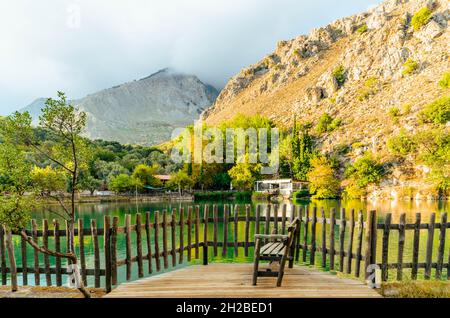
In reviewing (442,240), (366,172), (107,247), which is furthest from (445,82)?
(107,247)

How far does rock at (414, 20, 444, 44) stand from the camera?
118938mm

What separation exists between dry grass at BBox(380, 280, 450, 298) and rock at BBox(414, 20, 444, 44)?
5194 inches

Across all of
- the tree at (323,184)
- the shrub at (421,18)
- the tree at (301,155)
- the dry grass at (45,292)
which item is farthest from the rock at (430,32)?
the dry grass at (45,292)

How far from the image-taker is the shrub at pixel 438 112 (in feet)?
272

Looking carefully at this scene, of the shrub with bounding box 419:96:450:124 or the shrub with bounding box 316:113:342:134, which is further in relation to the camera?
the shrub with bounding box 316:113:342:134

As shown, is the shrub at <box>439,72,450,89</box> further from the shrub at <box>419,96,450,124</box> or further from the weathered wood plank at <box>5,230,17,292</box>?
the weathered wood plank at <box>5,230,17,292</box>

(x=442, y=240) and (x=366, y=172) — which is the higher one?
(x=442, y=240)

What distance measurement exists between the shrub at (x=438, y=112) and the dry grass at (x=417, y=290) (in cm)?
8679

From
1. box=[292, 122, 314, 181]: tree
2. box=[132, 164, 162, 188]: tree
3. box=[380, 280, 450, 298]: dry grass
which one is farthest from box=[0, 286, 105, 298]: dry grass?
box=[292, 122, 314, 181]: tree

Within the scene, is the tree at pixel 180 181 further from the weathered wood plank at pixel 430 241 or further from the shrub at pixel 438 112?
the weathered wood plank at pixel 430 241

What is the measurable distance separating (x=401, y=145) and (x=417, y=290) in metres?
78.0

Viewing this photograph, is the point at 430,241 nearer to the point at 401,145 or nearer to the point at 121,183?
the point at 121,183

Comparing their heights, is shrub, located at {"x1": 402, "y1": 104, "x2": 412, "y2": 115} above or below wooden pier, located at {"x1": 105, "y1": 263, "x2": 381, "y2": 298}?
above

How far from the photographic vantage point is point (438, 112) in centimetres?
8381
